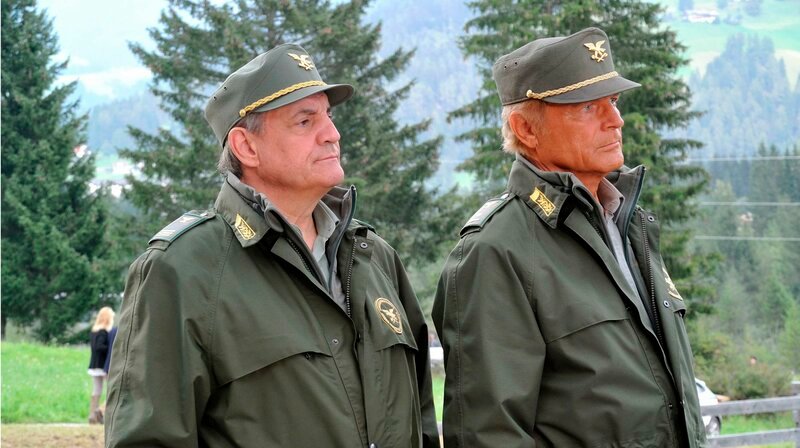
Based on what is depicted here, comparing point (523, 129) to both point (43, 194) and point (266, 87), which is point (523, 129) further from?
point (43, 194)

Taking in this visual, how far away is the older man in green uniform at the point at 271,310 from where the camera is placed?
102 inches

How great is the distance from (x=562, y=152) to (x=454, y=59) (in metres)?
146

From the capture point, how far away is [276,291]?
275 centimetres

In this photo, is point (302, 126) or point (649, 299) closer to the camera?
point (302, 126)

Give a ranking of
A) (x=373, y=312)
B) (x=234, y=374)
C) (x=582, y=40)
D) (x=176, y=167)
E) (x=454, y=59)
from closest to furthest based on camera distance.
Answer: (x=234, y=374) → (x=373, y=312) → (x=582, y=40) → (x=176, y=167) → (x=454, y=59)

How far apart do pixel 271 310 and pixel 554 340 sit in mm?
832

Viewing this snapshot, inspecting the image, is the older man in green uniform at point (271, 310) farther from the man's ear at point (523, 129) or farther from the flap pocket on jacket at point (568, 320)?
the man's ear at point (523, 129)

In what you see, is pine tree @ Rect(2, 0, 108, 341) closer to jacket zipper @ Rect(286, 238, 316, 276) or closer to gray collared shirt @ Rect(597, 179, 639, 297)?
gray collared shirt @ Rect(597, 179, 639, 297)

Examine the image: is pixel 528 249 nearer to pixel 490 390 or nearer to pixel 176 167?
pixel 490 390

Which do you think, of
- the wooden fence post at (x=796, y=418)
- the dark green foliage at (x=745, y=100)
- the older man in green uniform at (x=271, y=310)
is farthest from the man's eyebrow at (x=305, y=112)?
the dark green foliage at (x=745, y=100)

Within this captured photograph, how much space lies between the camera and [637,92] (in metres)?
25.1

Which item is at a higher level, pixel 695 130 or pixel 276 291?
pixel 276 291

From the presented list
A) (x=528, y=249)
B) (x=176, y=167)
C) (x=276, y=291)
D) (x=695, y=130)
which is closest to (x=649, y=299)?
(x=528, y=249)

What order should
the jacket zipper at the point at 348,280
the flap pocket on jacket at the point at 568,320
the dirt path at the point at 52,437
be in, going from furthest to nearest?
1. the dirt path at the point at 52,437
2. the flap pocket on jacket at the point at 568,320
3. the jacket zipper at the point at 348,280
